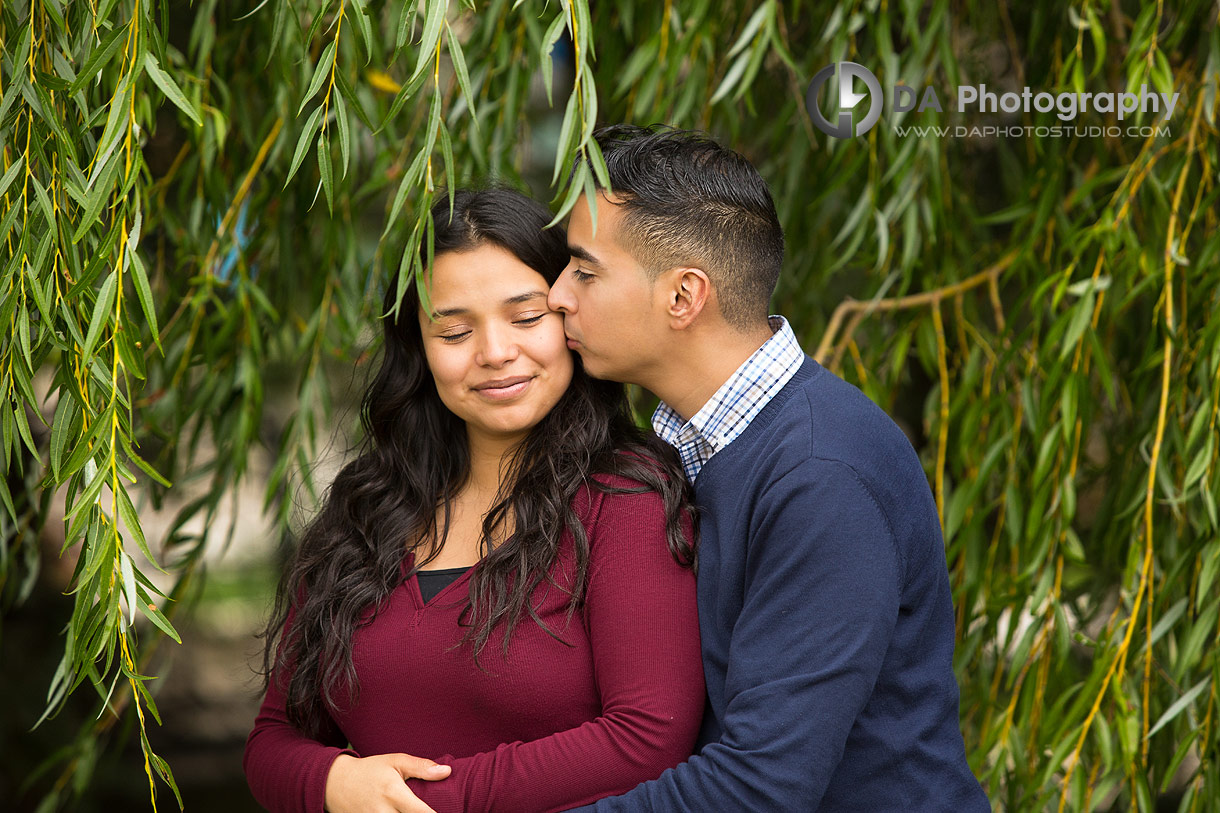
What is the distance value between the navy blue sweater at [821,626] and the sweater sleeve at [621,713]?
0.03 meters

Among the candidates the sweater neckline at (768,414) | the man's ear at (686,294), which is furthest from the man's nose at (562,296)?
the sweater neckline at (768,414)

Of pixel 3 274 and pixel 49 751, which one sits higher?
pixel 3 274

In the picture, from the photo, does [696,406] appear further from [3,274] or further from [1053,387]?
[3,274]

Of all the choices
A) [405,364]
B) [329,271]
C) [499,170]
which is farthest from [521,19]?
[405,364]

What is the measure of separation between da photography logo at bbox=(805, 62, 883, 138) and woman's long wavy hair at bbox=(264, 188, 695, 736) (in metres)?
0.60

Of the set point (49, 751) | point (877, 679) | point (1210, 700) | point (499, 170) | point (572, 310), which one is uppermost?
point (499, 170)

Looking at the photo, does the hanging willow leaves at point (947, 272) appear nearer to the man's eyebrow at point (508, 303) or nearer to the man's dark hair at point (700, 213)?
the man's eyebrow at point (508, 303)

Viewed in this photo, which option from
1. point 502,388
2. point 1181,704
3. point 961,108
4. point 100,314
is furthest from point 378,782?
point 961,108

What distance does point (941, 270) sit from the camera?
1.95 meters

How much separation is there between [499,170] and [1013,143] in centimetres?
97

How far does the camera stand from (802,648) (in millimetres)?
1121

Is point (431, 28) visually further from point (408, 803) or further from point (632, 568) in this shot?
point (408, 803)

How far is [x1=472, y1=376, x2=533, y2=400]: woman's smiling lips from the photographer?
4.48 ft

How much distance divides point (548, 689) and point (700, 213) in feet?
1.89
